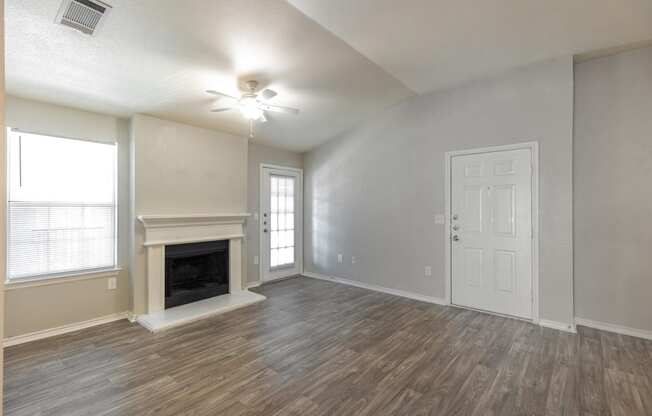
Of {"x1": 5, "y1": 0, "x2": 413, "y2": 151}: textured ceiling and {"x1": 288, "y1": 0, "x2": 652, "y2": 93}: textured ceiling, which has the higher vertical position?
{"x1": 288, "y1": 0, "x2": 652, "y2": 93}: textured ceiling

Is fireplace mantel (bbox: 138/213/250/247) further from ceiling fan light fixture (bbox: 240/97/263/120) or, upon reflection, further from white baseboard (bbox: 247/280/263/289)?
ceiling fan light fixture (bbox: 240/97/263/120)

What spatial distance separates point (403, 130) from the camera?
15.3 ft

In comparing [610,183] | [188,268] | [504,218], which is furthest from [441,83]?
[188,268]

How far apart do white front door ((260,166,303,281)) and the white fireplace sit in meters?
0.82

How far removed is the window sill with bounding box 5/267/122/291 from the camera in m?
3.14

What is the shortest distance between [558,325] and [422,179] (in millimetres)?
2281

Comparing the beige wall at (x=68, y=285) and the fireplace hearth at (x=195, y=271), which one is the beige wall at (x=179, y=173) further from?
the fireplace hearth at (x=195, y=271)

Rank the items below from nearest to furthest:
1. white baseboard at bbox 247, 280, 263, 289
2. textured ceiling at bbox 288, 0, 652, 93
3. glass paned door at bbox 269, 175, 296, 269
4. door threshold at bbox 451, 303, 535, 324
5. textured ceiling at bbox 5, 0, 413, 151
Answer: textured ceiling at bbox 5, 0, 413, 151 → textured ceiling at bbox 288, 0, 652, 93 → door threshold at bbox 451, 303, 535, 324 → white baseboard at bbox 247, 280, 263, 289 → glass paned door at bbox 269, 175, 296, 269

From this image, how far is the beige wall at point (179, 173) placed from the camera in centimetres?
379

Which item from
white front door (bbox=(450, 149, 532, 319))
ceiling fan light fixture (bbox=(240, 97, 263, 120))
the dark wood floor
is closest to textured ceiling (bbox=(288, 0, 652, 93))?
ceiling fan light fixture (bbox=(240, 97, 263, 120))

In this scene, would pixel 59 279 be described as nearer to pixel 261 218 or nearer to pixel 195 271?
pixel 195 271

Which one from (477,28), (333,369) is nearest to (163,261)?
(333,369)

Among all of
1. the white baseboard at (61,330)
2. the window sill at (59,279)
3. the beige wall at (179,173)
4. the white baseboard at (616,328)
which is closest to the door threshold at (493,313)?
the white baseboard at (616,328)

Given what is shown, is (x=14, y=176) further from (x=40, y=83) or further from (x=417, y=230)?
(x=417, y=230)
